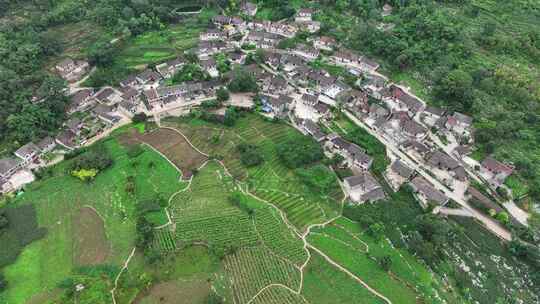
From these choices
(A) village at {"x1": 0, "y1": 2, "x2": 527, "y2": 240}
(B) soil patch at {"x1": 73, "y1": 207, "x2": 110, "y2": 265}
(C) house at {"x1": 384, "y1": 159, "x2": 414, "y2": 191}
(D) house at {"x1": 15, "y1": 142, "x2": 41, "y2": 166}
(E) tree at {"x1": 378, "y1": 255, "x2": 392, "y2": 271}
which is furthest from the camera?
(D) house at {"x1": 15, "y1": 142, "x2": 41, "y2": 166}

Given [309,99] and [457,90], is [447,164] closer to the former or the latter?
[457,90]

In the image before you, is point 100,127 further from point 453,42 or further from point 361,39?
point 453,42

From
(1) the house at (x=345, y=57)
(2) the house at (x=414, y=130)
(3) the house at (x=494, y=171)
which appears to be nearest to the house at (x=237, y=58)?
(1) the house at (x=345, y=57)

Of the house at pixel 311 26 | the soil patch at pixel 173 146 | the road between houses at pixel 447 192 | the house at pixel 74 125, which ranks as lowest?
the road between houses at pixel 447 192

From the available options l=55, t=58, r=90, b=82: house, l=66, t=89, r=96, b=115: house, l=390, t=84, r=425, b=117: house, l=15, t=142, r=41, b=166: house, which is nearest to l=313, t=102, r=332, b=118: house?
l=390, t=84, r=425, b=117: house

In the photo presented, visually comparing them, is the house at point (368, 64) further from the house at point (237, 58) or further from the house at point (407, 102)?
the house at point (237, 58)

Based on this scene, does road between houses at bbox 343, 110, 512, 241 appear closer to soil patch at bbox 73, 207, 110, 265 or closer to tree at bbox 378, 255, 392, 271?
tree at bbox 378, 255, 392, 271
